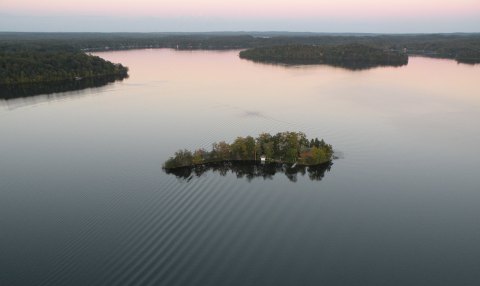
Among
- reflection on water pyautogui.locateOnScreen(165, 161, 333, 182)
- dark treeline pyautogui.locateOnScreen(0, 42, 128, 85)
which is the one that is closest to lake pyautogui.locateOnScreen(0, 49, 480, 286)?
reflection on water pyautogui.locateOnScreen(165, 161, 333, 182)

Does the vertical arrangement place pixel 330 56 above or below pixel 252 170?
above

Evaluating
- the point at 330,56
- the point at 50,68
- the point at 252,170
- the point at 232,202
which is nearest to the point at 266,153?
the point at 252,170

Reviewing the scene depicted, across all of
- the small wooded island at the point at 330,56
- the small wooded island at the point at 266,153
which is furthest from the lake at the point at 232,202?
the small wooded island at the point at 330,56

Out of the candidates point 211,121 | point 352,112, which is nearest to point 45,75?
point 211,121

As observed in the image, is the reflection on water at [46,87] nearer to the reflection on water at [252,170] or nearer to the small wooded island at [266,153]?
the small wooded island at [266,153]

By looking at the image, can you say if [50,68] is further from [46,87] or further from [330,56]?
[330,56]

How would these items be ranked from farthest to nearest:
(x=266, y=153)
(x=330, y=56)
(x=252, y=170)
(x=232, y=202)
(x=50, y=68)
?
(x=330, y=56) → (x=50, y=68) → (x=266, y=153) → (x=252, y=170) → (x=232, y=202)

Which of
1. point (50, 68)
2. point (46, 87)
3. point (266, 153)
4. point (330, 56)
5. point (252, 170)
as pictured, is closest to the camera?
point (252, 170)
